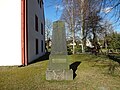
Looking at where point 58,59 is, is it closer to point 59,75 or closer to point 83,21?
point 59,75

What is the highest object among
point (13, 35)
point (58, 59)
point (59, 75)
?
point (13, 35)

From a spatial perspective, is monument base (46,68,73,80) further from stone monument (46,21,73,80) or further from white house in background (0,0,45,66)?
white house in background (0,0,45,66)

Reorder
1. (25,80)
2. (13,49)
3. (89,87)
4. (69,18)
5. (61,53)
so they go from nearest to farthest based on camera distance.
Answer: (89,87), (25,80), (61,53), (13,49), (69,18)

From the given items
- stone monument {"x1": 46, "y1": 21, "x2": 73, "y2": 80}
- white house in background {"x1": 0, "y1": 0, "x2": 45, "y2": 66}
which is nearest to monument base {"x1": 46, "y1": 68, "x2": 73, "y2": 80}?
stone monument {"x1": 46, "y1": 21, "x2": 73, "y2": 80}

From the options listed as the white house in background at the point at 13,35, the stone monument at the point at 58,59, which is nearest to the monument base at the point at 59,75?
the stone monument at the point at 58,59

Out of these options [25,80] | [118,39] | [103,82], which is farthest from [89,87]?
[118,39]

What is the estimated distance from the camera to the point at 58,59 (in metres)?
9.04

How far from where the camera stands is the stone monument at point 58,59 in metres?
8.60

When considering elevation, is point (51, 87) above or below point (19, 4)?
below

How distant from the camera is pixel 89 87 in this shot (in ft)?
23.7

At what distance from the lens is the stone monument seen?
28.2ft

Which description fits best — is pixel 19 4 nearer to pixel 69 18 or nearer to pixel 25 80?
pixel 25 80

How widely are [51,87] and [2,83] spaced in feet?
7.07

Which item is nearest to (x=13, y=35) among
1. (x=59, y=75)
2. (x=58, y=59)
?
(x=58, y=59)
